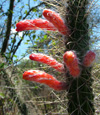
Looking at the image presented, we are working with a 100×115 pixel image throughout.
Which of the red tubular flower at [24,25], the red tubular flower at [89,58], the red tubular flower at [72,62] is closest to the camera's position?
the red tubular flower at [72,62]

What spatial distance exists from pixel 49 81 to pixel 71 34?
14.3 inches

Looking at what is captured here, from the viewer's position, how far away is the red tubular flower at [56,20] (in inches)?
39.9

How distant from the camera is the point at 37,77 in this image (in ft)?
3.27

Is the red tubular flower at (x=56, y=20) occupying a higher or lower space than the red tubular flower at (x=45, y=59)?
higher

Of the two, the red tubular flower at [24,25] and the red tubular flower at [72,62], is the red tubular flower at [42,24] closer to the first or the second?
the red tubular flower at [24,25]

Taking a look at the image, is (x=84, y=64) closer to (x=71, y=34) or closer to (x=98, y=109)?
(x=71, y=34)

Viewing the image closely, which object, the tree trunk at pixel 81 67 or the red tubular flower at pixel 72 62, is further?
the tree trunk at pixel 81 67

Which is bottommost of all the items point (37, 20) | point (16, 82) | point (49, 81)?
point (16, 82)

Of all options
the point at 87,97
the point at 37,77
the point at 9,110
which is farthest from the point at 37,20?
the point at 9,110

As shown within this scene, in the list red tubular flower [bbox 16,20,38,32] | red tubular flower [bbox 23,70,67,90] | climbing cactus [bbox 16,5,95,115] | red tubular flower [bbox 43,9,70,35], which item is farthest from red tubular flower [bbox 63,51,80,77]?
red tubular flower [bbox 16,20,38,32]

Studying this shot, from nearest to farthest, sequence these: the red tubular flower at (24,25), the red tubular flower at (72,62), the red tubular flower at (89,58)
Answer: the red tubular flower at (72,62), the red tubular flower at (89,58), the red tubular flower at (24,25)

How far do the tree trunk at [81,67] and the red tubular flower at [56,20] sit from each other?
2.2 inches

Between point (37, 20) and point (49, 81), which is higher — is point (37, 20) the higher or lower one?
the higher one

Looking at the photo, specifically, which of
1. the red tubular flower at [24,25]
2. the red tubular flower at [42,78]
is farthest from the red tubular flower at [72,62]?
the red tubular flower at [24,25]
